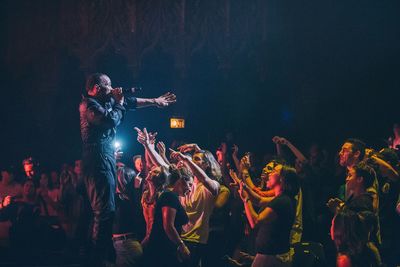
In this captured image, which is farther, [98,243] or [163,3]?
[163,3]

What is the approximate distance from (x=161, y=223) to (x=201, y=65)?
8238mm

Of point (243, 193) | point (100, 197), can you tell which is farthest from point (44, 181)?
point (243, 193)

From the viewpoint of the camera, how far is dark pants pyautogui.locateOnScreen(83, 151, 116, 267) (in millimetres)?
5703

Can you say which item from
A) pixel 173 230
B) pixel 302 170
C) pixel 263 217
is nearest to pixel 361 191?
pixel 263 217

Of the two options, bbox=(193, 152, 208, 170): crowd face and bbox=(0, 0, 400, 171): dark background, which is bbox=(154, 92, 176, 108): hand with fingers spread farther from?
bbox=(0, 0, 400, 171): dark background

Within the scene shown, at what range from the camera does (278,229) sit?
5.50m

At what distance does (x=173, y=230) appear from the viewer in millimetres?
5809

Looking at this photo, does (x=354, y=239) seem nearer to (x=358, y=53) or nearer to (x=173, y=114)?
(x=358, y=53)

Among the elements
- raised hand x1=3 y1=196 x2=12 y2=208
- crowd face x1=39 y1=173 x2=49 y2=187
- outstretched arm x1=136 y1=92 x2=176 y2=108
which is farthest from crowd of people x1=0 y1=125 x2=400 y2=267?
crowd face x1=39 y1=173 x2=49 y2=187

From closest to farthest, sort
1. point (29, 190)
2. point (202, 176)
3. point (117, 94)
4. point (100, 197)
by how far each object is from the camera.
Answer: point (100, 197) → point (117, 94) → point (202, 176) → point (29, 190)

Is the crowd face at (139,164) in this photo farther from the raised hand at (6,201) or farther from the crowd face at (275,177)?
the crowd face at (275,177)

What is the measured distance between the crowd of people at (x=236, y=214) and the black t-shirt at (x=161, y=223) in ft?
0.03

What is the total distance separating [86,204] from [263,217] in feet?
6.39

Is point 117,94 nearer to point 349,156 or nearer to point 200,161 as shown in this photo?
point 200,161
